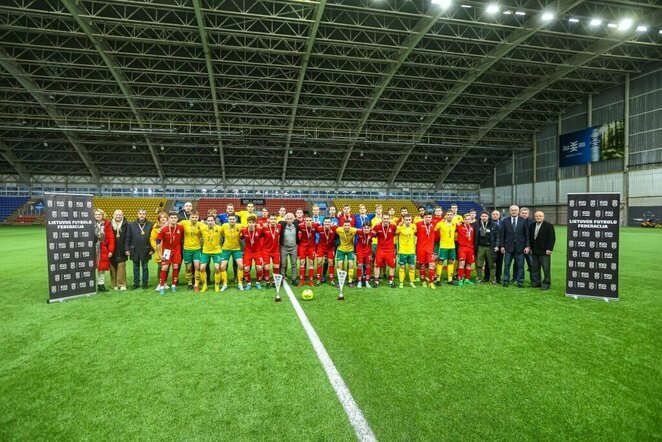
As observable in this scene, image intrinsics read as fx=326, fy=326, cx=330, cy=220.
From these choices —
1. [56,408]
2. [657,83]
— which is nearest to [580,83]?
[657,83]

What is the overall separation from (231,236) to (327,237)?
247 cm

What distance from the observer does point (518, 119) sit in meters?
35.0

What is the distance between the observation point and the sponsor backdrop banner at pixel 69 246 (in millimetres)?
6988

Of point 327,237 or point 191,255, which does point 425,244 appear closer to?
point 327,237

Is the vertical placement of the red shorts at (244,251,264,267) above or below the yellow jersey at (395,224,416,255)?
below

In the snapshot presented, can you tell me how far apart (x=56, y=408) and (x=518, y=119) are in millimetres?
41157

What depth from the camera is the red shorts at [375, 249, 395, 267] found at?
8352mm

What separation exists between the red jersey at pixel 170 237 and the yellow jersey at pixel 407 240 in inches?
220

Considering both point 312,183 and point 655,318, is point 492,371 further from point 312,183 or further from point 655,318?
point 312,183

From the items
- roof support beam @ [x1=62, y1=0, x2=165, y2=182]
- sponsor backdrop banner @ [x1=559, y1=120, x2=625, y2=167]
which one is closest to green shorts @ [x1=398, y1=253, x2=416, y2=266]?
roof support beam @ [x1=62, y1=0, x2=165, y2=182]

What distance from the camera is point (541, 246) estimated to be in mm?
8039

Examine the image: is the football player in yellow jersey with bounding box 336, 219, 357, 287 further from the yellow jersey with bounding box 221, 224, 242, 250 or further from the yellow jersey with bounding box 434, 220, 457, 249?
the yellow jersey with bounding box 221, 224, 242, 250

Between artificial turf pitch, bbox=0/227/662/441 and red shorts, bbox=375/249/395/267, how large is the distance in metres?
1.68

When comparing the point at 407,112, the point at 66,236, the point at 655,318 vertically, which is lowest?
the point at 655,318
